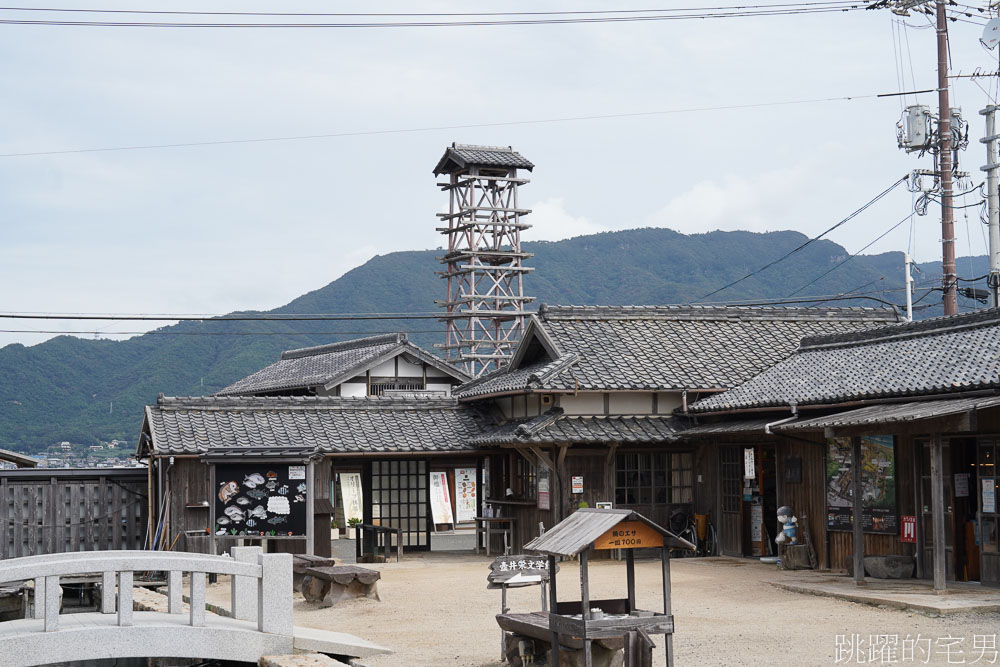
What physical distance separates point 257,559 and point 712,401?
11657 mm

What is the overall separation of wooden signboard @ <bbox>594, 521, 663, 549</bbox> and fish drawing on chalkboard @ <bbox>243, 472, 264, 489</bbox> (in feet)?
36.4

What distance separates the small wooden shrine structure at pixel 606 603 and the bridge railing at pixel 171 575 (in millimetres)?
2759

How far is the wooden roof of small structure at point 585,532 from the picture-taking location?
9156mm

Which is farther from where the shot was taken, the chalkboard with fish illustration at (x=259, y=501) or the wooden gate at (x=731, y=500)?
the wooden gate at (x=731, y=500)

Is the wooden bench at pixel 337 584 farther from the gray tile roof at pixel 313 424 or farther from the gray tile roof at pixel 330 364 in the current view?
the gray tile roof at pixel 330 364

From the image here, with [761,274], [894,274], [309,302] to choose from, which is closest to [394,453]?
[309,302]

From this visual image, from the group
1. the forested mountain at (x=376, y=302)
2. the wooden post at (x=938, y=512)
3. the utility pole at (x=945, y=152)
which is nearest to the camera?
the wooden post at (x=938, y=512)

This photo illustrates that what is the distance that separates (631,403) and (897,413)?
296 inches

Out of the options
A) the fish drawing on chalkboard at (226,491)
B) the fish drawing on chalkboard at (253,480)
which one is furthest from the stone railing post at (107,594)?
the fish drawing on chalkboard at (253,480)

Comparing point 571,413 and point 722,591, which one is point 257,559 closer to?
point 722,591

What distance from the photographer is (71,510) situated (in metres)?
22.1

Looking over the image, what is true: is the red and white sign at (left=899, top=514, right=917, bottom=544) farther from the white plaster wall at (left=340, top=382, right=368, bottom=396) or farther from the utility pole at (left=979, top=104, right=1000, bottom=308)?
the white plaster wall at (left=340, top=382, right=368, bottom=396)

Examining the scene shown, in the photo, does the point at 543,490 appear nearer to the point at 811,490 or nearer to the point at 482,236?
the point at 811,490

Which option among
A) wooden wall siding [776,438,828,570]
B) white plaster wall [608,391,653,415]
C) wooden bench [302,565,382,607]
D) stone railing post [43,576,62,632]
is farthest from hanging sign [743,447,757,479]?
stone railing post [43,576,62,632]
